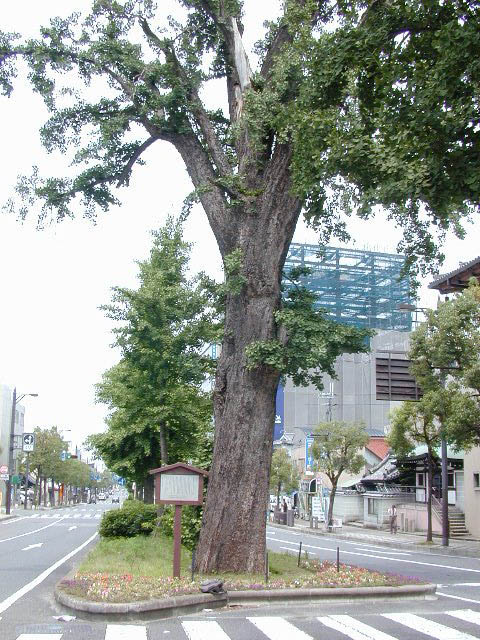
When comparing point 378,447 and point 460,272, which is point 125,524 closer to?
point 460,272

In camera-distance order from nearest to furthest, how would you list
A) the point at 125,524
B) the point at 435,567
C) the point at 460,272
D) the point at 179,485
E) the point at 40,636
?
the point at 40,636, the point at 179,485, the point at 435,567, the point at 125,524, the point at 460,272

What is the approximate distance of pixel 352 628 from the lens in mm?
9703

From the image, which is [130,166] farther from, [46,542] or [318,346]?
[46,542]

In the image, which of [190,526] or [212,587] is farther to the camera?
[190,526]

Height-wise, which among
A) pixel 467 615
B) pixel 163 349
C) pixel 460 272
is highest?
pixel 460 272

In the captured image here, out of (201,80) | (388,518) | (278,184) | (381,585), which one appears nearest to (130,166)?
(201,80)

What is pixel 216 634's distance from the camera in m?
9.13

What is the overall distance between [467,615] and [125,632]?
5115mm

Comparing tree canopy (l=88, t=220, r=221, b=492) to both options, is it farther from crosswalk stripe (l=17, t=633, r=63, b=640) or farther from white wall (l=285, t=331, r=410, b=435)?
white wall (l=285, t=331, r=410, b=435)

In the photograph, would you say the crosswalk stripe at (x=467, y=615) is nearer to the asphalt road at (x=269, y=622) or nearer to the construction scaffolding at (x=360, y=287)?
the asphalt road at (x=269, y=622)

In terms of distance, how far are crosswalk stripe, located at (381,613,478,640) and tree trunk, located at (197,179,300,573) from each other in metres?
2.97

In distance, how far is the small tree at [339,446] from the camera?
45469 mm

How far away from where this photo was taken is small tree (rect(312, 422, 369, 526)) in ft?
149

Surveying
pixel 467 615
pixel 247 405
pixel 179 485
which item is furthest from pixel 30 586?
pixel 467 615
